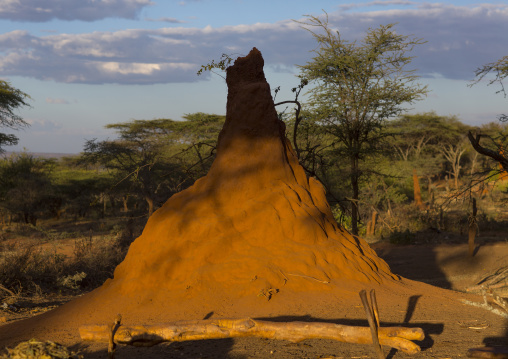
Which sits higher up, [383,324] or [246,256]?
[246,256]

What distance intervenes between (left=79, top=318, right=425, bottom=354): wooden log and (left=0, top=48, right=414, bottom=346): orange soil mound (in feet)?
3.61

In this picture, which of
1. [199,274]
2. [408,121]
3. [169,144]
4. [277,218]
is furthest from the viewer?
[408,121]

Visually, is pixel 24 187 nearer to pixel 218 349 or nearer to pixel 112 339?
pixel 218 349

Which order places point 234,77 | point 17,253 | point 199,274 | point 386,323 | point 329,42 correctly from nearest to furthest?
point 386,323 → point 199,274 → point 234,77 → point 17,253 → point 329,42

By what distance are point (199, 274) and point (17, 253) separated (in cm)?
519

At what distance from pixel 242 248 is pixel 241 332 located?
76.0 inches

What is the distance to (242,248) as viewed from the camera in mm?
6496

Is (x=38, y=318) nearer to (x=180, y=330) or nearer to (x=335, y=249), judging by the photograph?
(x=180, y=330)

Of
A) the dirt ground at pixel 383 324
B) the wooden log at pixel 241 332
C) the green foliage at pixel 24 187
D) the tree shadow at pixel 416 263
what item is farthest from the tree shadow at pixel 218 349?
the green foliage at pixel 24 187

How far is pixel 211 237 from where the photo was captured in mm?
6512

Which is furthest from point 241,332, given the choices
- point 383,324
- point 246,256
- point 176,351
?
point 246,256

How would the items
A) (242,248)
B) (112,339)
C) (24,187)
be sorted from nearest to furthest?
(112,339) < (242,248) < (24,187)

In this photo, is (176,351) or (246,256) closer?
(176,351)

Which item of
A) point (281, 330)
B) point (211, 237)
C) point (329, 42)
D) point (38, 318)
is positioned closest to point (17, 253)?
point (38, 318)
